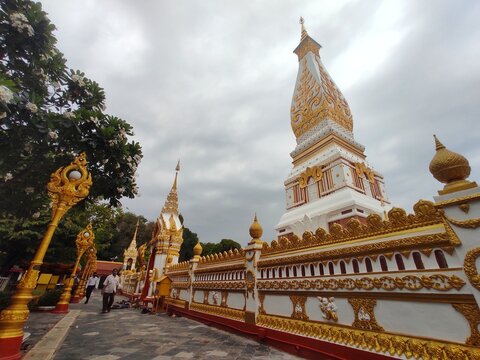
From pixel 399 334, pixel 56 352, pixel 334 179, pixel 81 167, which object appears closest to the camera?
pixel 399 334

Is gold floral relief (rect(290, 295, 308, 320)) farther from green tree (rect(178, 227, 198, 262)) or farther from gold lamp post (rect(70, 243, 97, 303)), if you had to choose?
green tree (rect(178, 227, 198, 262))

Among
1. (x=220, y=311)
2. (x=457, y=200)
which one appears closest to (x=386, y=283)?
(x=457, y=200)

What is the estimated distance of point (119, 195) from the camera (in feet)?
19.0

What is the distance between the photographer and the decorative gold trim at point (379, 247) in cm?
272

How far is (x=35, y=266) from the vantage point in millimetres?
3666

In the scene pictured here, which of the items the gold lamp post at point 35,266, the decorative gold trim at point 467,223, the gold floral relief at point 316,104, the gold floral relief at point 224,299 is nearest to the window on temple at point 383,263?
the decorative gold trim at point 467,223

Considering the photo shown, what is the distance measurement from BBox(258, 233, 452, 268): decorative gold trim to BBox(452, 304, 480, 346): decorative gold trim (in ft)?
2.07

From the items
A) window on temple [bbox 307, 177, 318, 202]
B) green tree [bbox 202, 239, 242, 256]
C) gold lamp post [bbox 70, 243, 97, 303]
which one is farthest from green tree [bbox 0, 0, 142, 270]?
green tree [bbox 202, 239, 242, 256]

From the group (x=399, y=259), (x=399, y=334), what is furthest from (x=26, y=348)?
(x=399, y=259)

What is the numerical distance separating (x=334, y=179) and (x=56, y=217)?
8291 millimetres

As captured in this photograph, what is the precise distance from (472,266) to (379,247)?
3.15ft

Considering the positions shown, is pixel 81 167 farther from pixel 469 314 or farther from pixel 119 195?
pixel 469 314

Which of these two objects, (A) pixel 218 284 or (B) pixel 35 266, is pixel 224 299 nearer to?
(A) pixel 218 284

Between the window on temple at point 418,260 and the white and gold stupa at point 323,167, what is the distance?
4333mm
